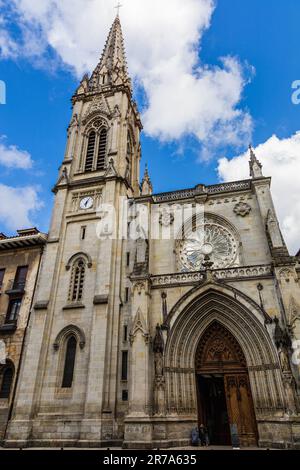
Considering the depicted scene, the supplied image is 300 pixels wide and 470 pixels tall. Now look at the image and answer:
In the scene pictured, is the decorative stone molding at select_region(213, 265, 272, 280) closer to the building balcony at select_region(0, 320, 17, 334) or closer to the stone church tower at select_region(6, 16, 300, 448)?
the stone church tower at select_region(6, 16, 300, 448)

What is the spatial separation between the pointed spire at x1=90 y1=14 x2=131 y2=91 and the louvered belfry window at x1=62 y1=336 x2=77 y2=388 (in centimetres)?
2182

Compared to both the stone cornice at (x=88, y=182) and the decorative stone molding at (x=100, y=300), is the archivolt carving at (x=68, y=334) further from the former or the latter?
the stone cornice at (x=88, y=182)

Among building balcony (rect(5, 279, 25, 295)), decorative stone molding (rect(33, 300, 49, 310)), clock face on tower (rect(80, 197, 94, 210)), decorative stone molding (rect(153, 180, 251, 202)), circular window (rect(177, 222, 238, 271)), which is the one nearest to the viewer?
decorative stone molding (rect(33, 300, 49, 310))

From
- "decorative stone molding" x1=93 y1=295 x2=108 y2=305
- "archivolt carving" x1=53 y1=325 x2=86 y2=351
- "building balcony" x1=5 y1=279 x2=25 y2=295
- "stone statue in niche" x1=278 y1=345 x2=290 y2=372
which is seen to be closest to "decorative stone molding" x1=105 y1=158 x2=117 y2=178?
"decorative stone molding" x1=93 y1=295 x2=108 y2=305

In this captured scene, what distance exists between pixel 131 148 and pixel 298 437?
78.6ft

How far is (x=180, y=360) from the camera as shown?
16.6m

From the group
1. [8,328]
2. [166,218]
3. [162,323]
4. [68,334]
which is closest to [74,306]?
[68,334]

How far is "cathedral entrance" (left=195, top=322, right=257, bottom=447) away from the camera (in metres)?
15.3

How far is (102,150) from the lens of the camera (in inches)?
1024

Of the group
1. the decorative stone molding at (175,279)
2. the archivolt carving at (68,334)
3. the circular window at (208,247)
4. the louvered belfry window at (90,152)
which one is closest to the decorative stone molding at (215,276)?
the decorative stone molding at (175,279)

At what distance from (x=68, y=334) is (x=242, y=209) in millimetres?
12754

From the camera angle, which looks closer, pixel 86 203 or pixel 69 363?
pixel 69 363

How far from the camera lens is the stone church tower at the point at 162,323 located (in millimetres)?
15094

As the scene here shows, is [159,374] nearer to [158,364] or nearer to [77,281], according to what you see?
[158,364]
